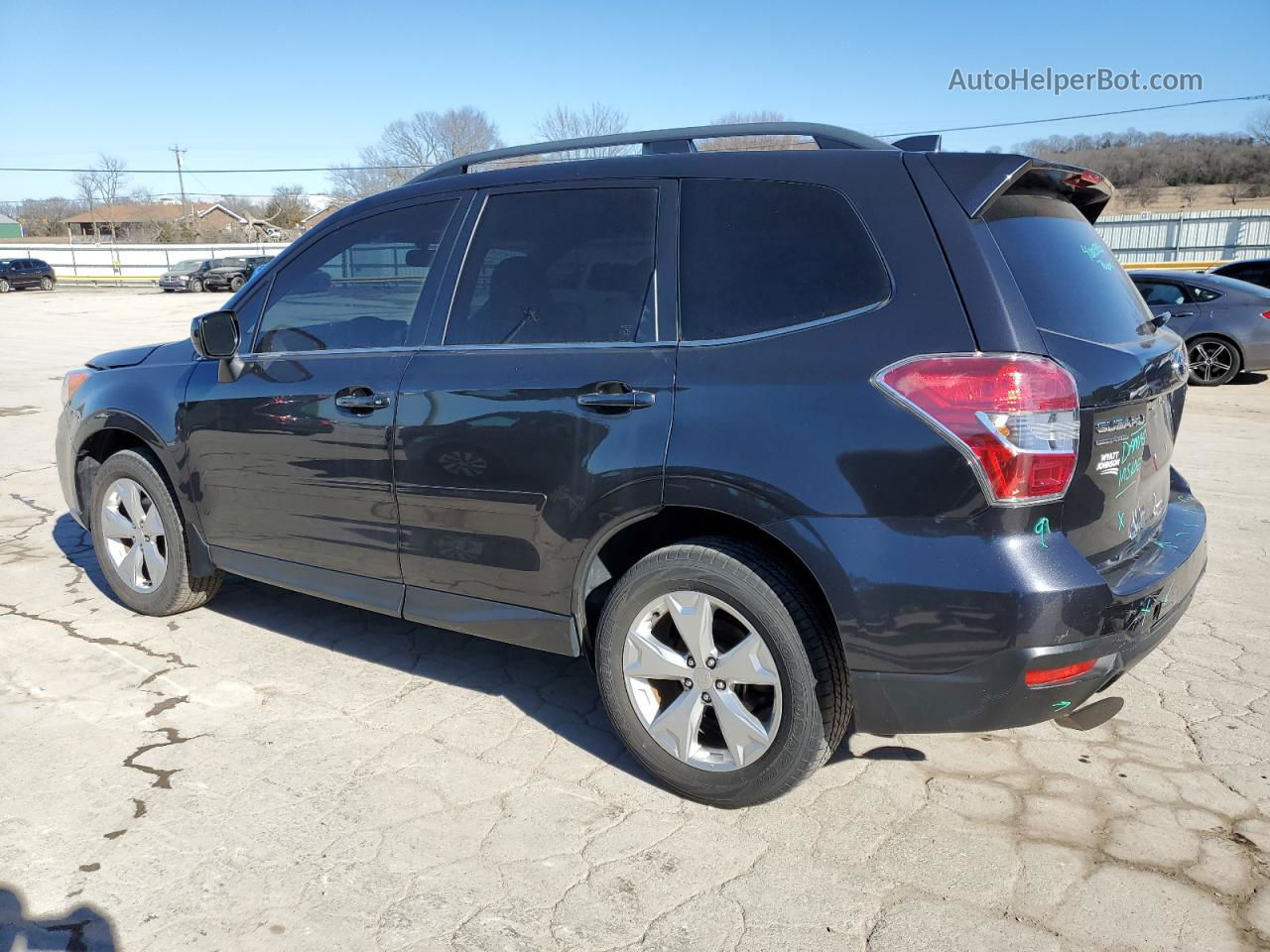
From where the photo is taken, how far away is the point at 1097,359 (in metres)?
2.66

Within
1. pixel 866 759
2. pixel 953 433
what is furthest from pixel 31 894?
pixel 953 433

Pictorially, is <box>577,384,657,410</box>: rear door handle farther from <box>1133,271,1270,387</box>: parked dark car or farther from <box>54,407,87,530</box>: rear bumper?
<box>1133,271,1270,387</box>: parked dark car

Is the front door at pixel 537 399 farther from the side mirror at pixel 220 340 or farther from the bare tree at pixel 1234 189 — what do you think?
the bare tree at pixel 1234 189

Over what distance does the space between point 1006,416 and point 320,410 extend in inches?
94.4

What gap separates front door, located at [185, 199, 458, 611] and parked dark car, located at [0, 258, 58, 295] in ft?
156

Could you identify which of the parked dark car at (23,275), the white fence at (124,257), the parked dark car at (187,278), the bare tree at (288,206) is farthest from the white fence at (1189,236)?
the bare tree at (288,206)

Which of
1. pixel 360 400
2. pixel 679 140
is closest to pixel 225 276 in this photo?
pixel 360 400

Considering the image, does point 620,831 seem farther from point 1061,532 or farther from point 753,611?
point 1061,532

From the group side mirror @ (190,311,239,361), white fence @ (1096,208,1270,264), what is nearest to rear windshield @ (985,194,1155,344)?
side mirror @ (190,311,239,361)

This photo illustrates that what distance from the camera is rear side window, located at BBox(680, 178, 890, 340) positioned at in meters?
2.72

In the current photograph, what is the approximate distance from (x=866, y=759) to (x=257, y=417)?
259 cm

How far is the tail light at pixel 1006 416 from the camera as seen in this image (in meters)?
2.44

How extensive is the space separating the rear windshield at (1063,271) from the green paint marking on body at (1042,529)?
1.70 feet

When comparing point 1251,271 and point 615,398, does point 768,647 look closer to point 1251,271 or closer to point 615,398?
point 615,398
